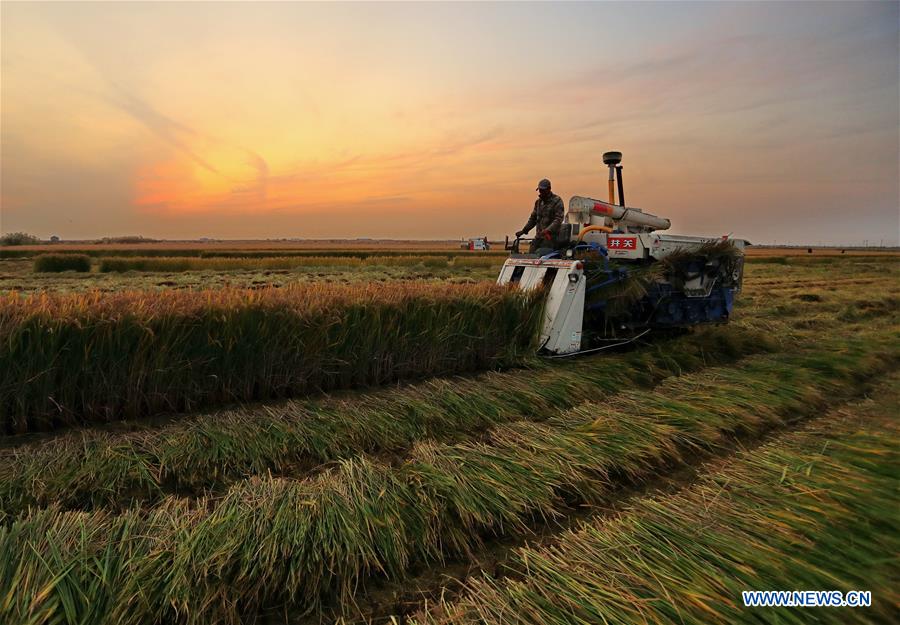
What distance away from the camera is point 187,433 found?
383 cm

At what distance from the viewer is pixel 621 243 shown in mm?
7281

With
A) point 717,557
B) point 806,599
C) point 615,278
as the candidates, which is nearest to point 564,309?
point 615,278

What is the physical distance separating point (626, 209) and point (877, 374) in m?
4.35

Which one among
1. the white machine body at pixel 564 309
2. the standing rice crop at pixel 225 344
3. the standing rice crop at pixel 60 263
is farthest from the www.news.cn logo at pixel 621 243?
the standing rice crop at pixel 60 263

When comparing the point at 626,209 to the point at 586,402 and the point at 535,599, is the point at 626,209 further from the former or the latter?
the point at 535,599

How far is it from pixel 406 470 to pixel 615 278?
492 cm

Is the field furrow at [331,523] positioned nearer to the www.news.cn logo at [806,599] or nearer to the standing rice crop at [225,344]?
the www.news.cn logo at [806,599]

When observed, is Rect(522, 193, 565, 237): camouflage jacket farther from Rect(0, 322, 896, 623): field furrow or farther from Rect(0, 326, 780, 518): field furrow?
Rect(0, 322, 896, 623): field furrow

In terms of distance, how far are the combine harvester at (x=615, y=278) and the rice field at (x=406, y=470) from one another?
0.74m

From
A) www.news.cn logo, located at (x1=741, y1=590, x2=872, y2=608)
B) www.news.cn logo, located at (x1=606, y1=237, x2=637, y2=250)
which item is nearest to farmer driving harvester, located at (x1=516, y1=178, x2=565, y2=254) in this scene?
www.news.cn logo, located at (x1=606, y1=237, x2=637, y2=250)

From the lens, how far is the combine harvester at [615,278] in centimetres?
662

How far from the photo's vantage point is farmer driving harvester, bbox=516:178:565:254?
7.65 metres

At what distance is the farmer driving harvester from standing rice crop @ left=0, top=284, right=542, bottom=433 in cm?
168

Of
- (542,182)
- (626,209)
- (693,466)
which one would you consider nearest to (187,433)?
(693,466)
